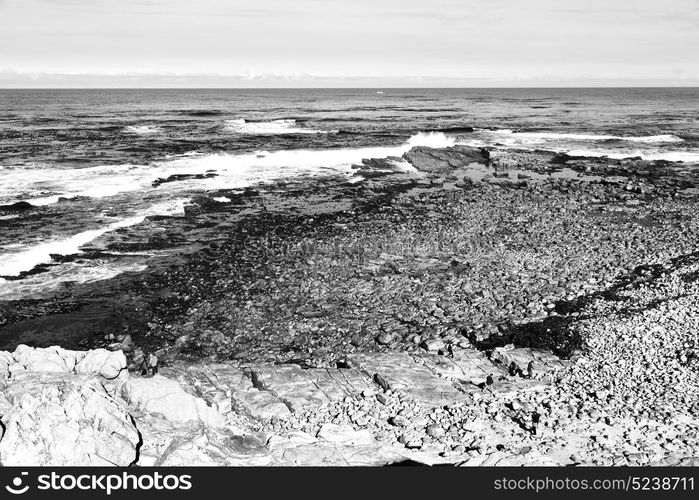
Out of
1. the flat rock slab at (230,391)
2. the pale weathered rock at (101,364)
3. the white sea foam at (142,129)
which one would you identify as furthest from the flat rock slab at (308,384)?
the white sea foam at (142,129)

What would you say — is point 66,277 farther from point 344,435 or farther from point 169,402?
point 344,435

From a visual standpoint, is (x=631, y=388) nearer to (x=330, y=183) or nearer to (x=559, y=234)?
(x=559, y=234)

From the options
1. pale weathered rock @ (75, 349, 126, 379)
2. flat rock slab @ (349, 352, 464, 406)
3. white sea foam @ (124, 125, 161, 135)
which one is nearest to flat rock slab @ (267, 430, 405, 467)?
flat rock slab @ (349, 352, 464, 406)

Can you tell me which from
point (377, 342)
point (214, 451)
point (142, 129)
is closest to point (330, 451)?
point (214, 451)

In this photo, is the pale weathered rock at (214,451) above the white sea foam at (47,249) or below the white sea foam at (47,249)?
below

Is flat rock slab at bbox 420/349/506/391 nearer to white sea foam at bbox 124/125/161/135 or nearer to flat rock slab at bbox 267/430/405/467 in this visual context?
flat rock slab at bbox 267/430/405/467

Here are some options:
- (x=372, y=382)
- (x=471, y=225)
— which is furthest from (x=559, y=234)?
(x=372, y=382)

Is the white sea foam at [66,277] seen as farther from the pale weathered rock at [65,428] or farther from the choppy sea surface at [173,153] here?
the pale weathered rock at [65,428]

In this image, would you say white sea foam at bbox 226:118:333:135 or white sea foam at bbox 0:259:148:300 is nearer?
white sea foam at bbox 0:259:148:300
